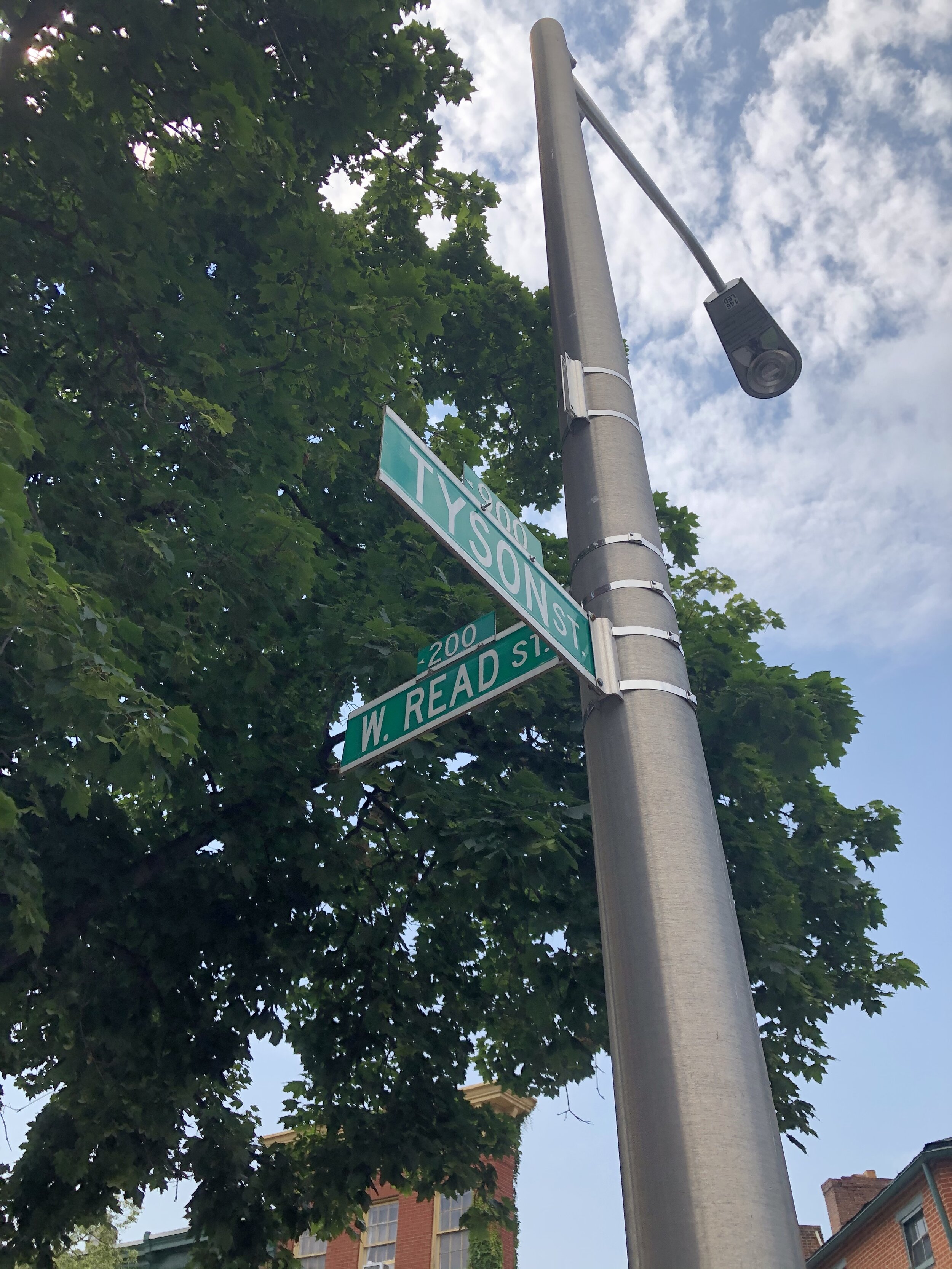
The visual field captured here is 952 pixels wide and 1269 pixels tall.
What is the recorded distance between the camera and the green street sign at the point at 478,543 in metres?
3.26

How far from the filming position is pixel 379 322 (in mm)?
8141

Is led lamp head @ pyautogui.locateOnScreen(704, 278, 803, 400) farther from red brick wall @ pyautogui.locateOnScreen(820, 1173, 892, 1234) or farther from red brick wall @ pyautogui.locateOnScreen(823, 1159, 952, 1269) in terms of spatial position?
red brick wall @ pyautogui.locateOnScreen(820, 1173, 892, 1234)

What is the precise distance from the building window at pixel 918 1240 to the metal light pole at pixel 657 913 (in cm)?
2467

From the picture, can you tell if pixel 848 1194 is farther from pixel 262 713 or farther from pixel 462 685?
pixel 462 685

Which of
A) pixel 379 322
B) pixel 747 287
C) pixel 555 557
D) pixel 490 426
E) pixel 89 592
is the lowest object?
pixel 89 592

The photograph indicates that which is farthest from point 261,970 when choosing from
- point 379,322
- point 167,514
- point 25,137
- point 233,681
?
point 25,137

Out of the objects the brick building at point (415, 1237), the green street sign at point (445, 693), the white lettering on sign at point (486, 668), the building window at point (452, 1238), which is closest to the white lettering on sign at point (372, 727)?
the green street sign at point (445, 693)

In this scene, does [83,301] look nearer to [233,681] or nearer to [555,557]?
[233,681]

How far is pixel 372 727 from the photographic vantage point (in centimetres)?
424

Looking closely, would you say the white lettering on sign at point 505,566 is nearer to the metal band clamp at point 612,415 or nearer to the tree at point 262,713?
the metal band clamp at point 612,415

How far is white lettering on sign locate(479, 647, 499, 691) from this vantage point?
3795 millimetres

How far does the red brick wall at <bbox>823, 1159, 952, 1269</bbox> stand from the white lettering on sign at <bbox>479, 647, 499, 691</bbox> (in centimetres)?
2321

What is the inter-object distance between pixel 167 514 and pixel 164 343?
5.01 feet

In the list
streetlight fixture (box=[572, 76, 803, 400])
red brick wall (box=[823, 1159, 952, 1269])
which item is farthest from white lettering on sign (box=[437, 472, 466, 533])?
red brick wall (box=[823, 1159, 952, 1269])
